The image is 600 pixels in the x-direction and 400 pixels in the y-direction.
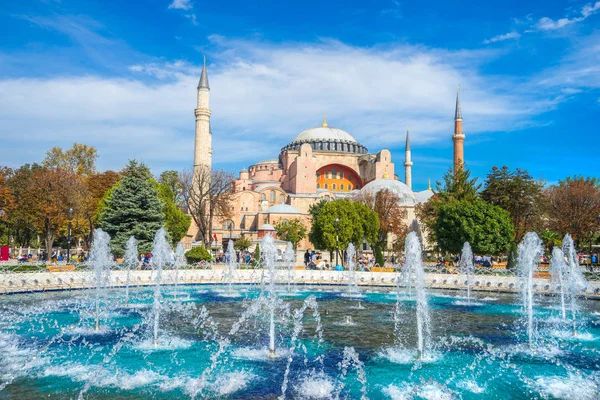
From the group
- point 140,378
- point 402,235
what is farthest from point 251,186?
point 140,378

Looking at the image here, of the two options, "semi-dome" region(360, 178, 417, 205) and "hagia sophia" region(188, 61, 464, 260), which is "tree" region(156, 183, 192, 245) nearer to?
"hagia sophia" region(188, 61, 464, 260)

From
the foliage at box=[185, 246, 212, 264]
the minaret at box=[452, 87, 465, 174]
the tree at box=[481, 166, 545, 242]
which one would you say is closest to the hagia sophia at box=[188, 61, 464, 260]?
the minaret at box=[452, 87, 465, 174]

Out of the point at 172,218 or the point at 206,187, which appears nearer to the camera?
the point at 172,218

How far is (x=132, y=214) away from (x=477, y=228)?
15.3m

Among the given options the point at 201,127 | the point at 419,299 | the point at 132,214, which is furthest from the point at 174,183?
the point at 419,299

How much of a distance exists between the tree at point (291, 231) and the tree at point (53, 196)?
13944mm

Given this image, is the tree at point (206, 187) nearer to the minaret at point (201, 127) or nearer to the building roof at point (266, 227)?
the minaret at point (201, 127)

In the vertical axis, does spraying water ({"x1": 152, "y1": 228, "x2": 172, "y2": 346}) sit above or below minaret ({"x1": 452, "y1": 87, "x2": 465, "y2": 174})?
below

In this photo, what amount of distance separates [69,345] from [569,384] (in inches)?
284

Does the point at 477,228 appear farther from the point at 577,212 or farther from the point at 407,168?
the point at 407,168

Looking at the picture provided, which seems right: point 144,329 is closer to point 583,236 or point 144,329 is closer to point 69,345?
point 69,345

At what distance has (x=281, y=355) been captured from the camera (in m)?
7.30

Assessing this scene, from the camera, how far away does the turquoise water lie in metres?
5.77

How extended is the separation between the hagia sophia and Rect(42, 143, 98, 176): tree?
272 inches
